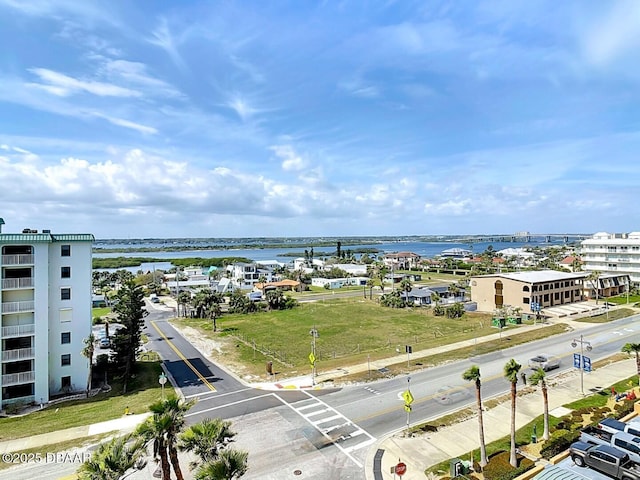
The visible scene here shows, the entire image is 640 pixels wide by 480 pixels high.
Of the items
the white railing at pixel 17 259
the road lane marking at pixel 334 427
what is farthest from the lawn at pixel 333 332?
the white railing at pixel 17 259

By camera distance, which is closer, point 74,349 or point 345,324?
point 74,349

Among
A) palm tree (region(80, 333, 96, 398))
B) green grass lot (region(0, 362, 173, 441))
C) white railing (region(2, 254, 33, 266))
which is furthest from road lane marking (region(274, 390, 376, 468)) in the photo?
white railing (region(2, 254, 33, 266))

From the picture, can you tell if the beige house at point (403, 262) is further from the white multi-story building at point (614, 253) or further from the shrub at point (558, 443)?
the shrub at point (558, 443)

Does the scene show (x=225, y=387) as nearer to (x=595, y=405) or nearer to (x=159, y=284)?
(x=595, y=405)

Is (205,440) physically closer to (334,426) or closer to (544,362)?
A: (334,426)

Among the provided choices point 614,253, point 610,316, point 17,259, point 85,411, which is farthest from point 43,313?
point 614,253

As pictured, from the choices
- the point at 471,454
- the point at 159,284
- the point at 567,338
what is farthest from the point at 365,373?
the point at 159,284

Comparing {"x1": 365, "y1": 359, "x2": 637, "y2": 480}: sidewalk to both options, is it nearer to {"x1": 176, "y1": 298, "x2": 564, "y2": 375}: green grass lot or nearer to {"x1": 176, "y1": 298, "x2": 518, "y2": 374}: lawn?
→ {"x1": 176, "y1": 298, "x2": 564, "y2": 375}: green grass lot
